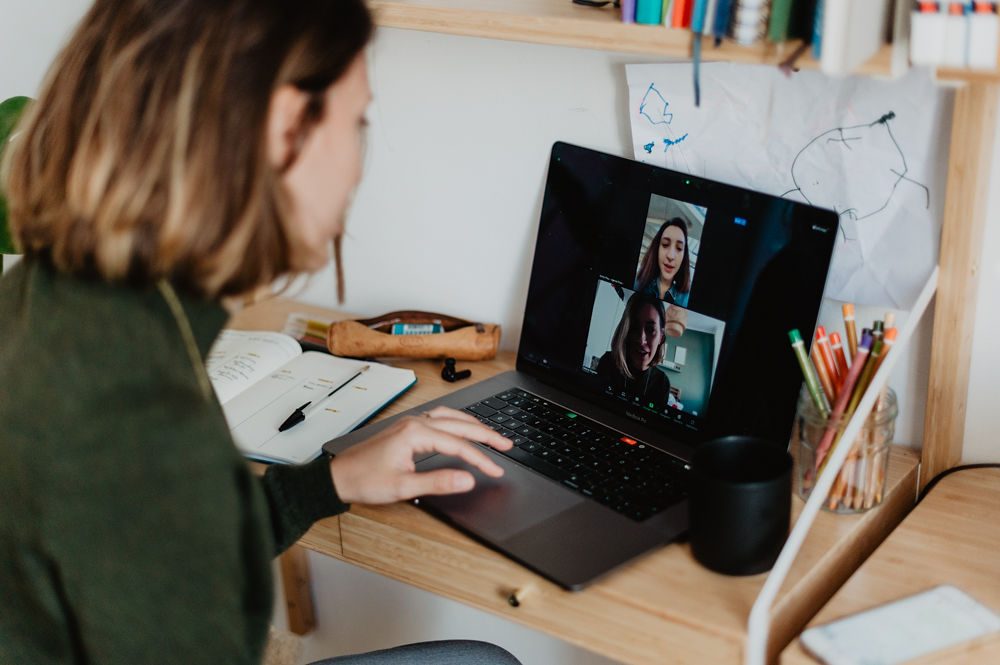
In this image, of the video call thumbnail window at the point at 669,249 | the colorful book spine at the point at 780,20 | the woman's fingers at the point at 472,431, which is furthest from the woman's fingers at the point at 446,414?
the colorful book spine at the point at 780,20

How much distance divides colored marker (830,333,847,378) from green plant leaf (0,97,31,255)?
99cm

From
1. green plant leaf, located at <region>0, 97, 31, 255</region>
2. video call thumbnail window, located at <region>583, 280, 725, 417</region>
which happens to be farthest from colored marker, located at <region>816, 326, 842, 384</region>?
green plant leaf, located at <region>0, 97, 31, 255</region>

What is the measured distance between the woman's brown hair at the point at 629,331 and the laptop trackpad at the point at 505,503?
19cm

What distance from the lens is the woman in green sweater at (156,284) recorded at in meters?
0.72

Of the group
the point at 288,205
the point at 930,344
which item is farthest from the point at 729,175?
the point at 288,205

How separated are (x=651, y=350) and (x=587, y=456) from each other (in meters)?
0.15

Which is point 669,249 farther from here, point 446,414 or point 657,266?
point 446,414

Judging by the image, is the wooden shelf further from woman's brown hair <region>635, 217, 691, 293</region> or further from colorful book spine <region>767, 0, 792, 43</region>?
woman's brown hair <region>635, 217, 691, 293</region>

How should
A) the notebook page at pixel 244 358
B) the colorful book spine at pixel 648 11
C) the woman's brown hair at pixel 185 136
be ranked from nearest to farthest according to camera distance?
1. the woman's brown hair at pixel 185 136
2. the colorful book spine at pixel 648 11
3. the notebook page at pixel 244 358

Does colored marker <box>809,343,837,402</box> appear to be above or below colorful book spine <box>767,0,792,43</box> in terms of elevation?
below

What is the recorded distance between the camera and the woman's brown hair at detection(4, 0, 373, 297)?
0.72 metres

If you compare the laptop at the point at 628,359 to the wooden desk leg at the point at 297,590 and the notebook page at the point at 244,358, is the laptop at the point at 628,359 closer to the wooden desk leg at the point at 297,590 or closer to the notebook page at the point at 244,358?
the notebook page at the point at 244,358

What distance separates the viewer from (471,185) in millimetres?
1415

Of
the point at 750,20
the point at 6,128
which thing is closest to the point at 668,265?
the point at 750,20
